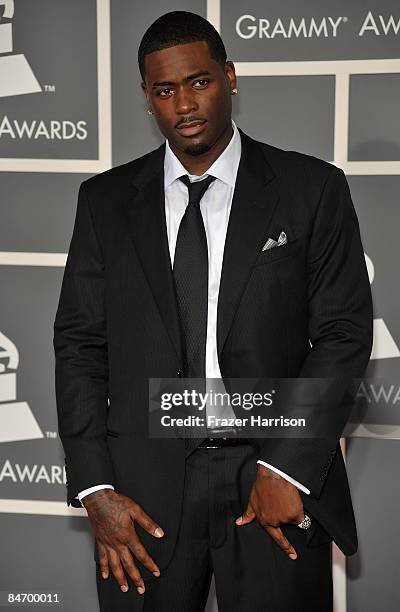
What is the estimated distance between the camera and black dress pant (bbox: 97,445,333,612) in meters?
1.95

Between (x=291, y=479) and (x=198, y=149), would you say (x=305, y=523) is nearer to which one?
(x=291, y=479)

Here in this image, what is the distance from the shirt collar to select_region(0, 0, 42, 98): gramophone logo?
945 millimetres

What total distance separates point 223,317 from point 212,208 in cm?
29

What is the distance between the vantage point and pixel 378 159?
267 cm

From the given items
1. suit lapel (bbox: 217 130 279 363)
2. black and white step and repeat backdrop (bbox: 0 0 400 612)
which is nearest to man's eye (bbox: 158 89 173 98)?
suit lapel (bbox: 217 130 279 363)

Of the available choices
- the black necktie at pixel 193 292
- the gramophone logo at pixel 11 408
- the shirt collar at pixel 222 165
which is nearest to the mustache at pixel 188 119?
the shirt collar at pixel 222 165

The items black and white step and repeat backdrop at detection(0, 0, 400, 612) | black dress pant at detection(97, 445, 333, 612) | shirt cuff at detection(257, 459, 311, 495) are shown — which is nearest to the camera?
shirt cuff at detection(257, 459, 311, 495)

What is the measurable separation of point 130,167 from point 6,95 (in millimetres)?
923

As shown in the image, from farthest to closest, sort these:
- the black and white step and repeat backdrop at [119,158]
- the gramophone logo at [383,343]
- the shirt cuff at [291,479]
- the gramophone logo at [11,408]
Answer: the gramophone logo at [11,408], the gramophone logo at [383,343], the black and white step and repeat backdrop at [119,158], the shirt cuff at [291,479]

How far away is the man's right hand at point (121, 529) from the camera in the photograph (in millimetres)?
1954

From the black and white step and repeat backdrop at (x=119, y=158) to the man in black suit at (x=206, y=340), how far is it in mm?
705

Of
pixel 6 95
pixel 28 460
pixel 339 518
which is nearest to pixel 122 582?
pixel 339 518

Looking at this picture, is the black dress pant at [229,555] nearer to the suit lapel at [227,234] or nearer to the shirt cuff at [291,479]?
the shirt cuff at [291,479]

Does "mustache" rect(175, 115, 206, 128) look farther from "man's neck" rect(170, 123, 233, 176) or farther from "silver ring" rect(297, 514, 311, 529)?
"silver ring" rect(297, 514, 311, 529)
